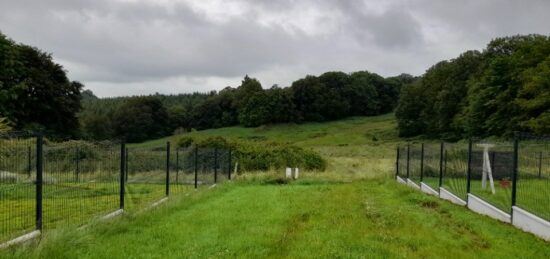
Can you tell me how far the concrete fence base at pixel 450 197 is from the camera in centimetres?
1663

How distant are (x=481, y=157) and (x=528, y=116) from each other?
38142 mm

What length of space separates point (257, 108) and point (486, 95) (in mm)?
47487

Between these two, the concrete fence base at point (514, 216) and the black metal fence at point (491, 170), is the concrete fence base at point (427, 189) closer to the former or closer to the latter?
the black metal fence at point (491, 170)

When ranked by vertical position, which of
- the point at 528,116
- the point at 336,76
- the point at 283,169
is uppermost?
the point at 336,76

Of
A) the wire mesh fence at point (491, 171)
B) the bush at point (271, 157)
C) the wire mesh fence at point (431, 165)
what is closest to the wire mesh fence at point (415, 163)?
the wire mesh fence at point (431, 165)

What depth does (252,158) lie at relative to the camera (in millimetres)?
36469

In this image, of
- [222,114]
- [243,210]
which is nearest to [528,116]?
[243,210]

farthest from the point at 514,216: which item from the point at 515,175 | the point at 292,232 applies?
the point at 292,232

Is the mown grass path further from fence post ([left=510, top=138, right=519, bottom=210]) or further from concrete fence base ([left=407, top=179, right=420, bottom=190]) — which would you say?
concrete fence base ([left=407, top=179, right=420, bottom=190])

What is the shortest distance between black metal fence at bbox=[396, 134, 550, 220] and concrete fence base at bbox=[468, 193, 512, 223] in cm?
12

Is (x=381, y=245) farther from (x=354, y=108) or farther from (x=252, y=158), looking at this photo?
(x=354, y=108)

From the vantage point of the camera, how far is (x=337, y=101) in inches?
4181

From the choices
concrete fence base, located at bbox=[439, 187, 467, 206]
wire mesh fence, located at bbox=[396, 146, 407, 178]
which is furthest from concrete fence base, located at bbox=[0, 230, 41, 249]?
wire mesh fence, located at bbox=[396, 146, 407, 178]

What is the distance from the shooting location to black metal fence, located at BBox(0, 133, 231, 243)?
906cm
